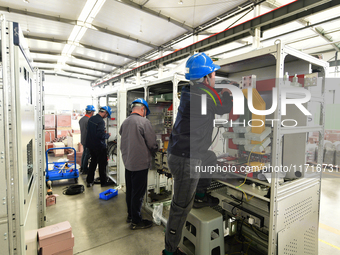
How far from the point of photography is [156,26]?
14.8ft

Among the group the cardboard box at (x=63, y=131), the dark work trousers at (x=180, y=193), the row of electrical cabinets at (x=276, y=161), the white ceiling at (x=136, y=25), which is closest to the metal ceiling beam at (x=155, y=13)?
the white ceiling at (x=136, y=25)

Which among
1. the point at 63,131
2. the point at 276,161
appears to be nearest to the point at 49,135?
the point at 63,131

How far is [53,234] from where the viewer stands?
198 cm

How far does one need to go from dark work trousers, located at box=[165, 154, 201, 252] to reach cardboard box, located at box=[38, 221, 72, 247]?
43.1 inches

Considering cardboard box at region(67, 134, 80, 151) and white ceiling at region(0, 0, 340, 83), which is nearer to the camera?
white ceiling at region(0, 0, 340, 83)

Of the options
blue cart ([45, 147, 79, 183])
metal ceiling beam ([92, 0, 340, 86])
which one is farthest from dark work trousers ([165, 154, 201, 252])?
blue cart ([45, 147, 79, 183])

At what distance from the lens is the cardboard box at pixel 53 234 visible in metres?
1.93

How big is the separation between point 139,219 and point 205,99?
6.85ft

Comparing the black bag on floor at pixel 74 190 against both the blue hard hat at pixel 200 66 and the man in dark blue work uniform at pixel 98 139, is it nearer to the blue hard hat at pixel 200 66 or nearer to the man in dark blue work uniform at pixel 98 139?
the man in dark blue work uniform at pixel 98 139

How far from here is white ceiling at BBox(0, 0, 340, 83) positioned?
368cm

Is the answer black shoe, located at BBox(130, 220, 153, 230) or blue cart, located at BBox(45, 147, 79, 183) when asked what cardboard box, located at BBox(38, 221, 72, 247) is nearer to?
black shoe, located at BBox(130, 220, 153, 230)

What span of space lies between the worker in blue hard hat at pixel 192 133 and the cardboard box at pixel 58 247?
1.08 meters

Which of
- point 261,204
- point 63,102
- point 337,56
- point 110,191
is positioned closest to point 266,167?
point 261,204

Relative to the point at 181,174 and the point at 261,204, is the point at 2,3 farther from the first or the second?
the point at 261,204
